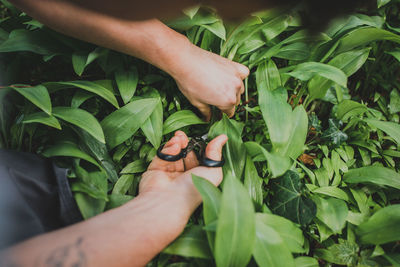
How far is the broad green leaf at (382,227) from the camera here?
2.86ft

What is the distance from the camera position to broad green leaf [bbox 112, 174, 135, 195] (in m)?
1.00

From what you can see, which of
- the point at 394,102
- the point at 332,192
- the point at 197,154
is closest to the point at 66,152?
the point at 197,154

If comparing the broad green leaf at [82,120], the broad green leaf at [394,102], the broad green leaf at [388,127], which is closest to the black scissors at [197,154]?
the broad green leaf at [82,120]

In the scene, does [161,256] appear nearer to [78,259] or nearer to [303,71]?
[78,259]

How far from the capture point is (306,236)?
100 centimetres

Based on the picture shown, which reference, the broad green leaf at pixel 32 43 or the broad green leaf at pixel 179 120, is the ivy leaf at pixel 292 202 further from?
the broad green leaf at pixel 32 43

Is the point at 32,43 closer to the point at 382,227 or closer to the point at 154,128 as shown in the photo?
the point at 154,128

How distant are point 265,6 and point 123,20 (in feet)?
1.48

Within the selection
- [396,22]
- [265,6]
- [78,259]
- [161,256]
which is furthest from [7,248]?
[396,22]

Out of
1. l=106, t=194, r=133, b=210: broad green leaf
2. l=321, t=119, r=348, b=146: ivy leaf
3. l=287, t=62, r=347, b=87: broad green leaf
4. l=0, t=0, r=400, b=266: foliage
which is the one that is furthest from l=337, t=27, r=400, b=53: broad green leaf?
l=106, t=194, r=133, b=210: broad green leaf

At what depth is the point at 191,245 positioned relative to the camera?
79cm

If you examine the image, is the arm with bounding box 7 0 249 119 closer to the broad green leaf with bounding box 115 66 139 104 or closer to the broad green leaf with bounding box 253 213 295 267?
the broad green leaf with bounding box 115 66 139 104

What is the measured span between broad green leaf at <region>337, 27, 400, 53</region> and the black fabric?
48.1 inches

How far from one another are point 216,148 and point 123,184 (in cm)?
40
